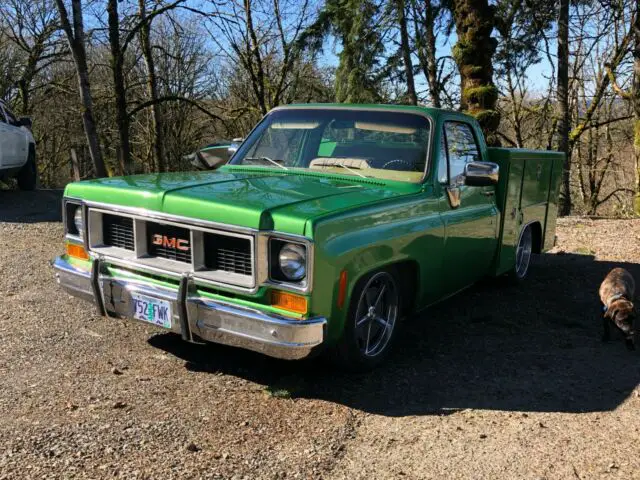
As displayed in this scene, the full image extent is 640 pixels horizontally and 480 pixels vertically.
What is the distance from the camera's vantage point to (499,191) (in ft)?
19.5

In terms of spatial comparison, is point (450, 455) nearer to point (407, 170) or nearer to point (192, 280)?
point (192, 280)

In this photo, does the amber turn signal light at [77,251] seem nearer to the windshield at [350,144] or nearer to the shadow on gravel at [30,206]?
the windshield at [350,144]

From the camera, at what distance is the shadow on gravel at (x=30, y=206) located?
999 centimetres

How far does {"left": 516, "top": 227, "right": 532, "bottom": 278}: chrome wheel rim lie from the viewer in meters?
6.96

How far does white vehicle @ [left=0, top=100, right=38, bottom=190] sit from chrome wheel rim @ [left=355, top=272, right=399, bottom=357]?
915 centimetres

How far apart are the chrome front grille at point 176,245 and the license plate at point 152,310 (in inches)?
8.2

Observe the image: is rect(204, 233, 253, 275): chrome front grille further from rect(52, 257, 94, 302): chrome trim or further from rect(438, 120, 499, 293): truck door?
rect(438, 120, 499, 293): truck door

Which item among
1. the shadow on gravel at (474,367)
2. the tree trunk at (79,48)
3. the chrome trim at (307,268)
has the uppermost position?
the tree trunk at (79,48)

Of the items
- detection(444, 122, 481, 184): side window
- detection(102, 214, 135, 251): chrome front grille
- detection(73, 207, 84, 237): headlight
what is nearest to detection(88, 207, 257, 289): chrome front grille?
detection(102, 214, 135, 251): chrome front grille

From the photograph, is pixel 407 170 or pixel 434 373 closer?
pixel 434 373

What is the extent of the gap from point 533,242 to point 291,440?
195 inches

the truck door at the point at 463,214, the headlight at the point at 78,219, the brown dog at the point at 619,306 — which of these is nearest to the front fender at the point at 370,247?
the truck door at the point at 463,214

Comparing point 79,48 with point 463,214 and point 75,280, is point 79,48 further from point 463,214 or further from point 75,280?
point 463,214

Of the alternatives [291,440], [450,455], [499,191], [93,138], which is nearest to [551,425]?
[450,455]
